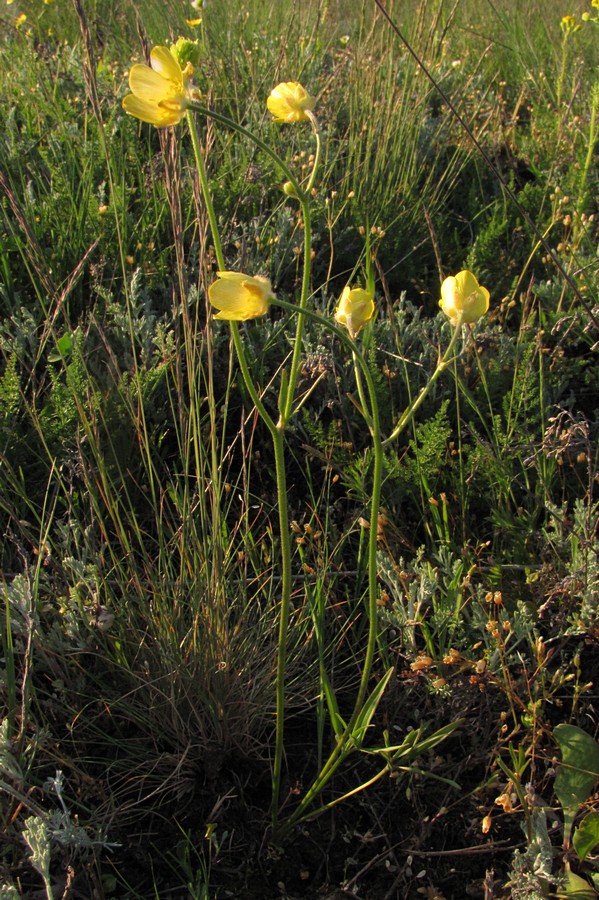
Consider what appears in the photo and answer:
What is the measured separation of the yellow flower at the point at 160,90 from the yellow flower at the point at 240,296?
19 cm

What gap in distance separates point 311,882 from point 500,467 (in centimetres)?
79

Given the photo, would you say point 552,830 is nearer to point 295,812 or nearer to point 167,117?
point 295,812

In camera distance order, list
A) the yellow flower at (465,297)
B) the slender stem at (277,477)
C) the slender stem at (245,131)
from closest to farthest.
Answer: the slender stem at (245,131) < the slender stem at (277,477) < the yellow flower at (465,297)

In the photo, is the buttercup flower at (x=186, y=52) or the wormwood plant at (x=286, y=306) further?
the buttercup flower at (x=186, y=52)

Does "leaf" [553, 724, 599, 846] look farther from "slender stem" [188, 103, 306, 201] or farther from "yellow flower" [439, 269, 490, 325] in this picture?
"slender stem" [188, 103, 306, 201]

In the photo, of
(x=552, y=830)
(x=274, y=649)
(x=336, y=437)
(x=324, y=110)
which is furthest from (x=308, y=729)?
(x=324, y=110)

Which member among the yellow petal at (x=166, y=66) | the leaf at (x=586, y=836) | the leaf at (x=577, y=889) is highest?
the yellow petal at (x=166, y=66)

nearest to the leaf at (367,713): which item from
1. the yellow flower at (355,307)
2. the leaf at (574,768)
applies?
the leaf at (574,768)

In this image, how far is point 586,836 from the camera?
40.8 inches

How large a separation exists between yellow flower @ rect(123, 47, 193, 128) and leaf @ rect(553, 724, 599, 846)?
1.01 meters

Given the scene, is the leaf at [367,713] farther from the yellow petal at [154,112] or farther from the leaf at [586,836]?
the yellow petal at [154,112]

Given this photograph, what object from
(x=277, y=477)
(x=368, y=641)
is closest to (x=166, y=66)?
(x=277, y=477)

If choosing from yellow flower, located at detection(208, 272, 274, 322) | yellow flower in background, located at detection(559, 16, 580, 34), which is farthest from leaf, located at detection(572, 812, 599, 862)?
yellow flower in background, located at detection(559, 16, 580, 34)

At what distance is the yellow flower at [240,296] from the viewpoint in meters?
0.77
